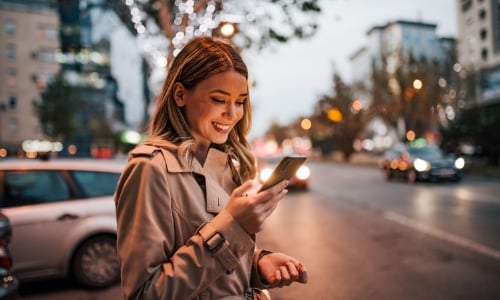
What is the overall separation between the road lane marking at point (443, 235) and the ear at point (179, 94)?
6.00 metres

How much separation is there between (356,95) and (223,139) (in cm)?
4701

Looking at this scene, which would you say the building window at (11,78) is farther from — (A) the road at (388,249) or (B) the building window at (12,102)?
(A) the road at (388,249)

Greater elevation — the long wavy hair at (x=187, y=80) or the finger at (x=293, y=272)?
the long wavy hair at (x=187, y=80)

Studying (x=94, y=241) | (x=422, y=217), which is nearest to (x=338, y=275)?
(x=94, y=241)

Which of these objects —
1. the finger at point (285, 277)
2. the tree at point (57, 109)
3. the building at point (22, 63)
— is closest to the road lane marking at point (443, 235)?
the finger at point (285, 277)

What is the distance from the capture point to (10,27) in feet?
178

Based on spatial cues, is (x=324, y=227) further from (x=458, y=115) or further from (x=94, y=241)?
(x=458, y=115)

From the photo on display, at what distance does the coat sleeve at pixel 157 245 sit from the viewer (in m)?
1.30

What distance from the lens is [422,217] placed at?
9.48 meters

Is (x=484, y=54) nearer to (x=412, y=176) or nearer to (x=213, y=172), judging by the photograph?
(x=412, y=176)

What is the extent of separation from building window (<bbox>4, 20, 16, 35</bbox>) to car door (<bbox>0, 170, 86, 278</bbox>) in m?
59.7

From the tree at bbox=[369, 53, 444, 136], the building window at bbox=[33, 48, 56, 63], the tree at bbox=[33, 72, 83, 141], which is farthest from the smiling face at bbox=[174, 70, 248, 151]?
the building window at bbox=[33, 48, 56, 63]

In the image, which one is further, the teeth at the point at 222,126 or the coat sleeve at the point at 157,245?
the teeth at the point at 222,126

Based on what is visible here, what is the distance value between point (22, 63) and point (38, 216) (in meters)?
58.5
